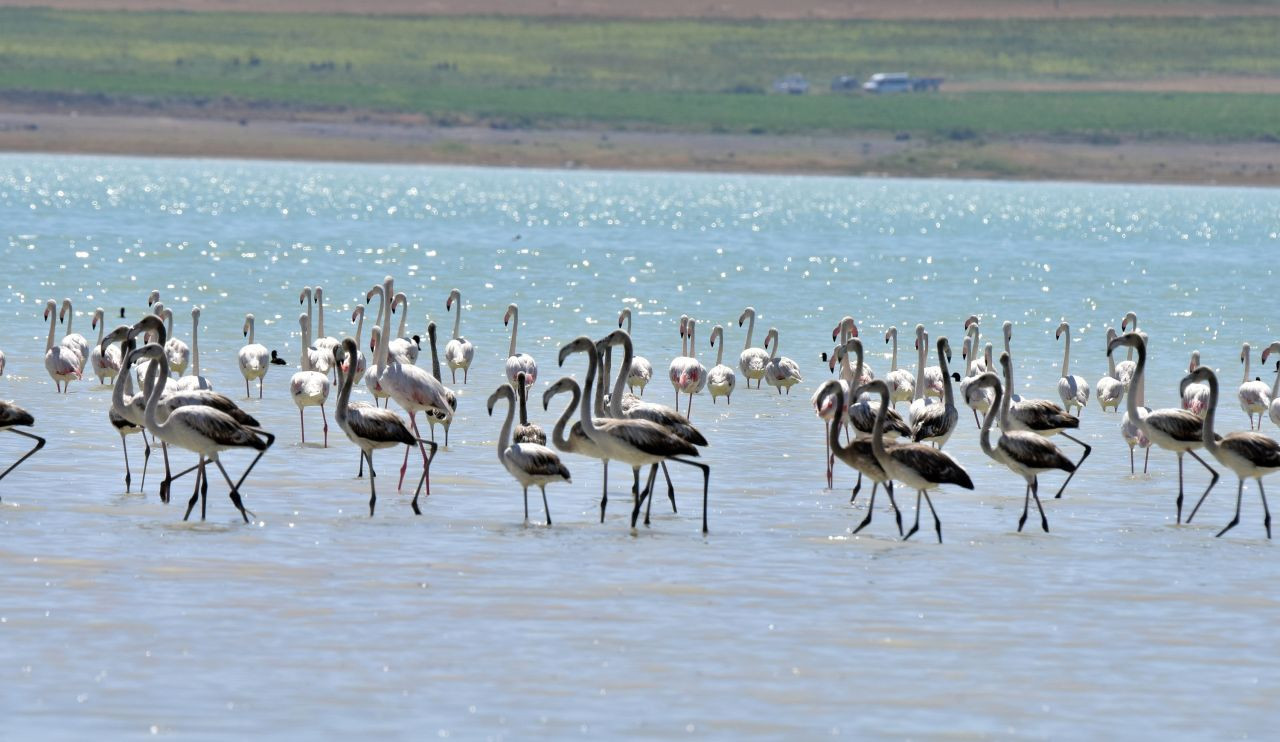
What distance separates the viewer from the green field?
139m

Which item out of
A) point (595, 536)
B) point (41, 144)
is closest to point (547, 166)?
point (41, 144)

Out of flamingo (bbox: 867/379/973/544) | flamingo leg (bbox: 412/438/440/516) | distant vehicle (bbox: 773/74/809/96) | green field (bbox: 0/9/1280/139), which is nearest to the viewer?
flamingo (bbox: 867/379/973/544)

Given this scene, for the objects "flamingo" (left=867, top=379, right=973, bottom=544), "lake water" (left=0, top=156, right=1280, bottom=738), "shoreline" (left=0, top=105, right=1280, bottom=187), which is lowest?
"lake water" (left=0, top=156, right=1280, bottom=738)

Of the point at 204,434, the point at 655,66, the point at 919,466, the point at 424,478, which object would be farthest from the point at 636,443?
the point at 655,66

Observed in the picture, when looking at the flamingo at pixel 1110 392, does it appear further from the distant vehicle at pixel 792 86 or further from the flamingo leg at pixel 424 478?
the distant vehicle at pixel 792 86

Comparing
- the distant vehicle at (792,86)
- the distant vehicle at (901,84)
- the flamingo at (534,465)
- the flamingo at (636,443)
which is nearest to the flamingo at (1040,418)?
the flamingo at (636,443)

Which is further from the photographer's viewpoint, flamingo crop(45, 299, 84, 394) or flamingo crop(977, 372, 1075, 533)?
flamingo crop(45, 299, 84, 394)

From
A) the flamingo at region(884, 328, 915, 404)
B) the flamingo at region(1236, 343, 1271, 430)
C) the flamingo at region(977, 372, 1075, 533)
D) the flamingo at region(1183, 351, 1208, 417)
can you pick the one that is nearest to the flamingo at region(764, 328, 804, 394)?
the flamingo at region(884, 328, 915, 404)

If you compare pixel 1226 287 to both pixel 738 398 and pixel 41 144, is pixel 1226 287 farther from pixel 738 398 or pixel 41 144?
pixel 41 144

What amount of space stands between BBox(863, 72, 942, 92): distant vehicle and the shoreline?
109 feet

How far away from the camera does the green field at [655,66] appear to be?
139 metres

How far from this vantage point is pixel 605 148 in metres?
125

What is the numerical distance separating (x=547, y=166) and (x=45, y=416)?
102 meters

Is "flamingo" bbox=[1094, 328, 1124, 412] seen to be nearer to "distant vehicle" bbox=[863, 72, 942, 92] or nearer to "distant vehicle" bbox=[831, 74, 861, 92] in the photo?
"distant vehicle" bbox=[863, 72, 942, 92]
